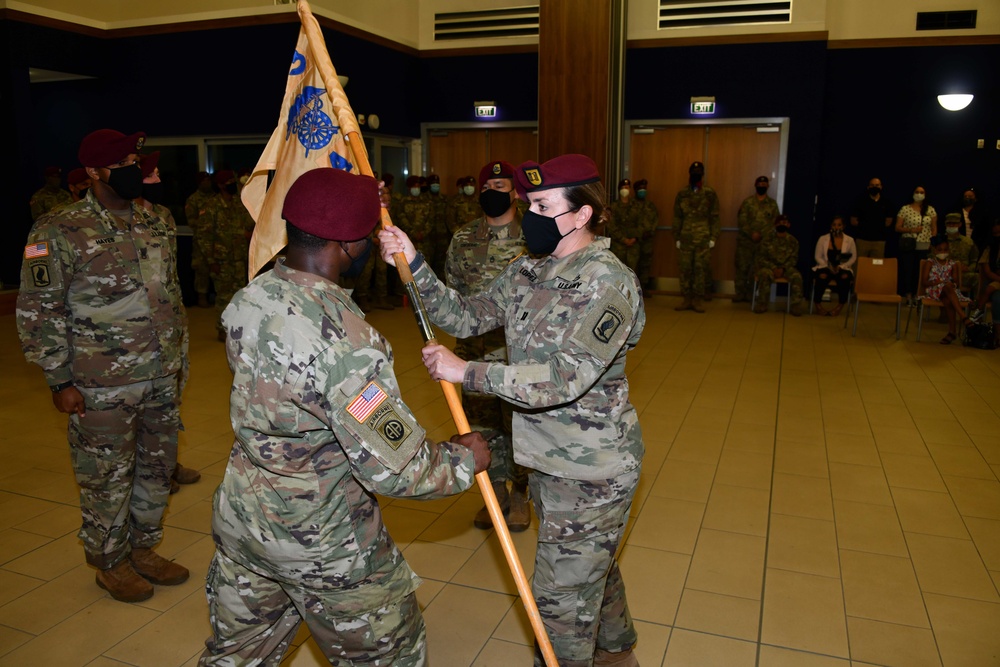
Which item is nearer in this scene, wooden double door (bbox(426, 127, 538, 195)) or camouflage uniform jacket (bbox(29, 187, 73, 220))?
camouflage uniform jacket (bbox(29, 187, 73, 220))

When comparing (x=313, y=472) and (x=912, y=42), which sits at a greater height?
(x=912, y=42)

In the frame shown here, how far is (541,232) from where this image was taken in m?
2.39

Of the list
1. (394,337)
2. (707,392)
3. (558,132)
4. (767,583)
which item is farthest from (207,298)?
(767,583)

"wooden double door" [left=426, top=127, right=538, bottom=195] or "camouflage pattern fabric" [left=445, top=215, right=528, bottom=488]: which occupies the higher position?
"wooden double door" [left=426, top=127, right=538, bottom=195]

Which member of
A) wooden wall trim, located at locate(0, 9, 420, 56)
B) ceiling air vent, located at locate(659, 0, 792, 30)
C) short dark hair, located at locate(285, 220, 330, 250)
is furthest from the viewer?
ceiling air vent, located at locate(659, 0, 792, 30)

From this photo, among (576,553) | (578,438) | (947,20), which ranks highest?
(947,20)

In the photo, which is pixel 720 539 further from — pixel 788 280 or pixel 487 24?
pixel 487 24

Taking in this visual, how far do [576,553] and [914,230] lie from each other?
10.0m

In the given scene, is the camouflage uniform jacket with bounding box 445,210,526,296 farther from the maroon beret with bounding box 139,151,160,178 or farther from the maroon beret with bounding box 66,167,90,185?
the maroon beret with bounding box 66,167,90,185

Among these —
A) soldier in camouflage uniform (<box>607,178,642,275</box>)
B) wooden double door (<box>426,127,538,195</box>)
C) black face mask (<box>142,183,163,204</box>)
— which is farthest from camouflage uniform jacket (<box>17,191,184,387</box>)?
wooden double door (<box>426,127,538,195</box>)

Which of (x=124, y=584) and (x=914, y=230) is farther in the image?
(x=914, y=230)

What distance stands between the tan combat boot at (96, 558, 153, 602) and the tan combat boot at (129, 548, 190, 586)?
0.09m

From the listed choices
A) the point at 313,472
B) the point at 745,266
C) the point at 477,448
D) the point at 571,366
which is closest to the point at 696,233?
the point at 745,266

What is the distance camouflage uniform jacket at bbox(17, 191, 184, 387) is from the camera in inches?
117
